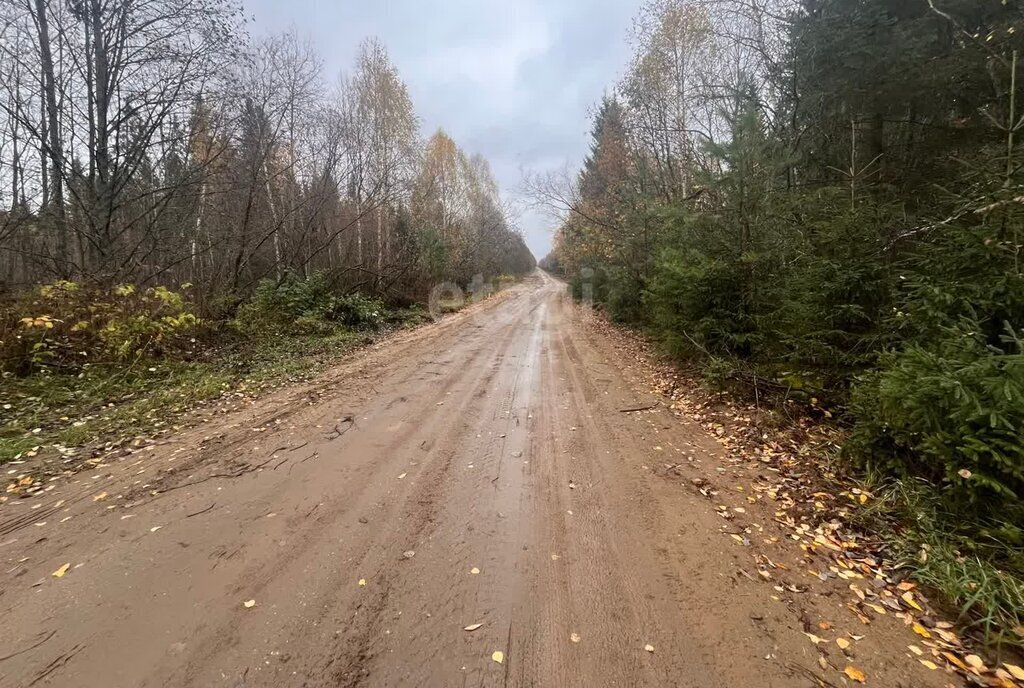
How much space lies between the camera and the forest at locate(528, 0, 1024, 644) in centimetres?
296

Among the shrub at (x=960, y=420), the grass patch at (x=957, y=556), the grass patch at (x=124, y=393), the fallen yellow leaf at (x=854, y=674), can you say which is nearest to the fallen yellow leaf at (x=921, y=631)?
the grass patch at (x=957, y=556)

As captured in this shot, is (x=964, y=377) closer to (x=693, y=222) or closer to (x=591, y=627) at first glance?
(x=591, y=627)

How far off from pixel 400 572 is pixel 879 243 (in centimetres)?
581

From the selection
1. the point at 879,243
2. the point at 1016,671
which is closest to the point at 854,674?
the point at 1016,671

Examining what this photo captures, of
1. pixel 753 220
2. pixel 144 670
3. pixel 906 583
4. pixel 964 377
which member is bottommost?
pixel 906 583

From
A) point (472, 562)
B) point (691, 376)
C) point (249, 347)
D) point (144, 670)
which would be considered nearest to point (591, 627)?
point (472, 562)

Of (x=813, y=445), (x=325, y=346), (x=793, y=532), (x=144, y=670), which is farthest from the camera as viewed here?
(x=325, y=346)

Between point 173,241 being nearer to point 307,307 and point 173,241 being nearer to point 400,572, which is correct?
point 307,307

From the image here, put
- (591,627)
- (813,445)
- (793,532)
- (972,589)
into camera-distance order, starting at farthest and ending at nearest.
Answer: (813,445) < (793,532) < (972,589) < (591,627)

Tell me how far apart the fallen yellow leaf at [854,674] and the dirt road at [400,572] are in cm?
4

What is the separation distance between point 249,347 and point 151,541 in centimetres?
728

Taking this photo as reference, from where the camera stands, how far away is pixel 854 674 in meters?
2.16

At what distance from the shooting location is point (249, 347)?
31.4ft

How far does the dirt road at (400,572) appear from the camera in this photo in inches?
85.7
